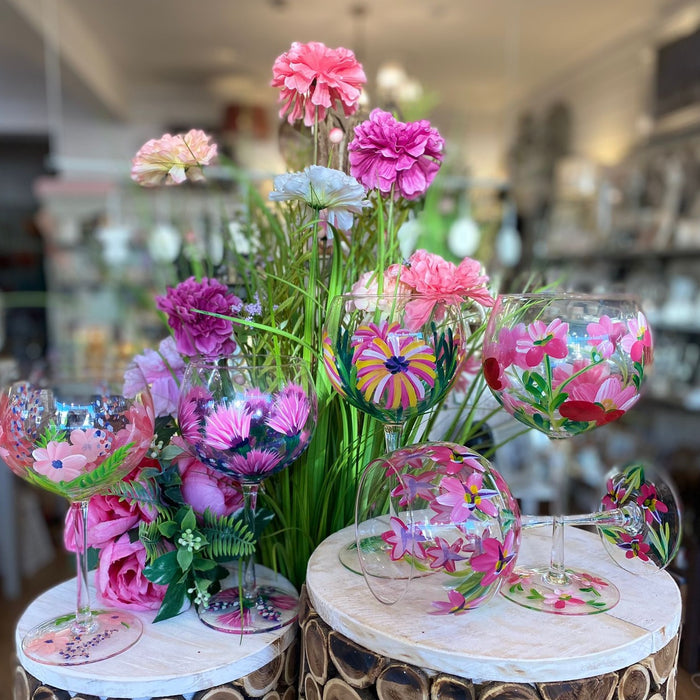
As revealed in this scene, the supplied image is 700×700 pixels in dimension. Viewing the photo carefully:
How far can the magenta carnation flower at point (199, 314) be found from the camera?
0.65m

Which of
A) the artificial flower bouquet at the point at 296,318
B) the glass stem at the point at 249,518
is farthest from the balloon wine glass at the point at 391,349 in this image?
the glass stem at the point at 249,518

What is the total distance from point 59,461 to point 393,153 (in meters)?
0.41

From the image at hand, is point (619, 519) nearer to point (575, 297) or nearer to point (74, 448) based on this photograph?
point (575, 297)

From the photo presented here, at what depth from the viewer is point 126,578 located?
63 centimetres

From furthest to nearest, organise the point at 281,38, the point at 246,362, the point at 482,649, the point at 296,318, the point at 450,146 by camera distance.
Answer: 1. the point at 281,38
2. the point at 450,146
3. the point at 296,318
4. the point at 246,362
5. the point at 482,649

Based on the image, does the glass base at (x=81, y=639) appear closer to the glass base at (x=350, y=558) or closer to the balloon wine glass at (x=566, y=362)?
the glass base at (x=350, y=558)

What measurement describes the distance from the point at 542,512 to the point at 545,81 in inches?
183

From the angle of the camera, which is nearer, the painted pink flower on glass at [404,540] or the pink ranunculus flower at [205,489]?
the painted pink flower on glass at [404,540]

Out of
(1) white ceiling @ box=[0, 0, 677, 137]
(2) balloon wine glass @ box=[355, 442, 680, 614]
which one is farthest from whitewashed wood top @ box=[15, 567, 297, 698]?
(1) white ceiling @ box=[0, 0, 677, 137]

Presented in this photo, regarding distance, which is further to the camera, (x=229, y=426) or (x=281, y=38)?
(x=281, y=38)

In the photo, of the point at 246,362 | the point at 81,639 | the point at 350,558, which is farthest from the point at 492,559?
the point at 81,639

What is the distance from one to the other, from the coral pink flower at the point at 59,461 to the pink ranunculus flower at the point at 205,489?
0.11 m

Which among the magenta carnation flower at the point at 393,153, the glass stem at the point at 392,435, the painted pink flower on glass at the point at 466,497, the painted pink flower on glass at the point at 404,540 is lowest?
the painted pink flower on glass at the point at 404,540

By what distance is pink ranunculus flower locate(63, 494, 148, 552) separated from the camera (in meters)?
0.62
